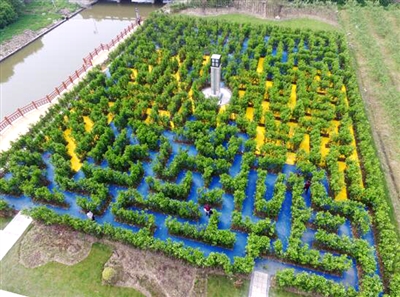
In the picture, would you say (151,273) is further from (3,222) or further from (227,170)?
(3,222)

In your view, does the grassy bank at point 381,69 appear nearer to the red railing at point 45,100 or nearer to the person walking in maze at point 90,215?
the person walking in maze at point 90,215

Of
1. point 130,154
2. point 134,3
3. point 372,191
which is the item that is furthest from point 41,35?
point 372,191

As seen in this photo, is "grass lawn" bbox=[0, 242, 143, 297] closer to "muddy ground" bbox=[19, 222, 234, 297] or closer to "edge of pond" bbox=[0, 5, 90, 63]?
"muddy ground" bbox=[19, 222, 234, 297]

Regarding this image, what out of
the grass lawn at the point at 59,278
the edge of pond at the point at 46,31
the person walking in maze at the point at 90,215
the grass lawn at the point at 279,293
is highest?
the edge of pond at the point at 46,31

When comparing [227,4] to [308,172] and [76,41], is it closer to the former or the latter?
[76,41]

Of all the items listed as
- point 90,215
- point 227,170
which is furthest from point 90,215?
point 227,170

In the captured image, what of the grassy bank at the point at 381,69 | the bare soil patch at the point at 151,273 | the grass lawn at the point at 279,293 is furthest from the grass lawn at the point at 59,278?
the grassy bank at the point at 381,69
